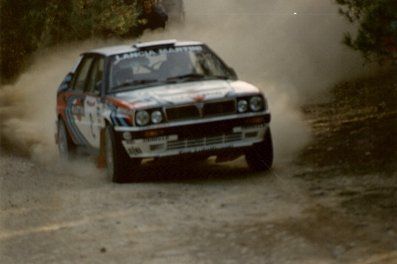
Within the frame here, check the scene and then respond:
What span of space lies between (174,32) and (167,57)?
85.7 ft

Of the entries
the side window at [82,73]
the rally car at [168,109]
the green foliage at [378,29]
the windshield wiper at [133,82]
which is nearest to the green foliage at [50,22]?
the side window at [82,73]

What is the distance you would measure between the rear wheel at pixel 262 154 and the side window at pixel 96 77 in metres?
1.88

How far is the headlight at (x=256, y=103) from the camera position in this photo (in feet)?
38.3

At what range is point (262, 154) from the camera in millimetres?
12094

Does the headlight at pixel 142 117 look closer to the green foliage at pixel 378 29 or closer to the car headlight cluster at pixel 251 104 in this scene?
the car headlight cluster at pixel 251 104

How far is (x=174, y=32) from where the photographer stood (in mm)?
38562

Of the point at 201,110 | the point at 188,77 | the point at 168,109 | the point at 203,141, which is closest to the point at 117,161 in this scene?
the point at 168,109

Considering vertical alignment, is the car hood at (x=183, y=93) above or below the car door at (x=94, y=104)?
above

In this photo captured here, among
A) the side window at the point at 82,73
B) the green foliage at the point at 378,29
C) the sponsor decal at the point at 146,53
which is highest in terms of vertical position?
the green foliage at the point at 378,29

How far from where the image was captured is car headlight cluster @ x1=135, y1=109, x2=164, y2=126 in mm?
11297

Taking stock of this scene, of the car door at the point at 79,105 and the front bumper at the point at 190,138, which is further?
the car door at the point at 79,105

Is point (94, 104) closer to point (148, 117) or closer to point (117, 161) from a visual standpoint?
point (117, 161)

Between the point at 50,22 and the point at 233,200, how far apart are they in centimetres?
1846

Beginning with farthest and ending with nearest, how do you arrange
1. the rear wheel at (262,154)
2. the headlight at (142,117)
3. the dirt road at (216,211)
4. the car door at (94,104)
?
the car door at (94,104) → the rear wheel at (262,154) → the headlight at (142,117) → the dirt road at (216,211)
